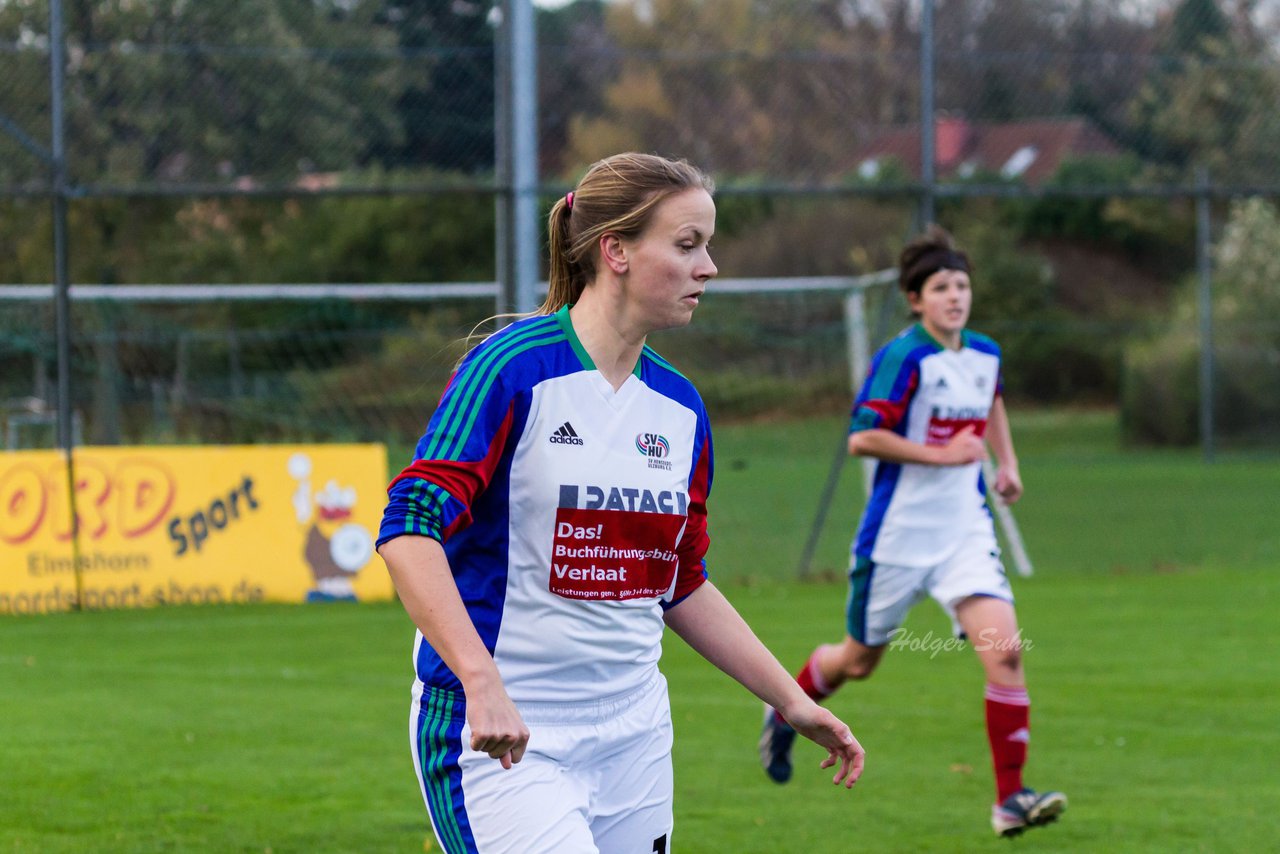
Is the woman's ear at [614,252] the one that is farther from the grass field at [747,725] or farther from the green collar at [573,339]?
the grass field at [747,725]

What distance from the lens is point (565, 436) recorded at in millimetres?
3010

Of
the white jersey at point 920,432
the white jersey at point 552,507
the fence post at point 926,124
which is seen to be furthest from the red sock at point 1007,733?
the fence post at point 926,124

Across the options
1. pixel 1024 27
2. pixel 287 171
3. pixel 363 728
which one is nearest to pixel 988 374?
pixel 363 728

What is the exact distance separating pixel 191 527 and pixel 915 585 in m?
6.64

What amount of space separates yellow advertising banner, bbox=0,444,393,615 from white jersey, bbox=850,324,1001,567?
5832 mm

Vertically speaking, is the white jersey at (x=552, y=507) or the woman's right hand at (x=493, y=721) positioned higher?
the white jersey at (x=552, y=507)

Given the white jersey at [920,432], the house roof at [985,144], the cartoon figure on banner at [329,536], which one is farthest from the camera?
the house roof at [985,144]

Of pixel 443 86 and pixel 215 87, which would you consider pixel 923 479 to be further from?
pixel 215 87

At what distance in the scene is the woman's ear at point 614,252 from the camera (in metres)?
3.08

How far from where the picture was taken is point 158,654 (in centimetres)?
995

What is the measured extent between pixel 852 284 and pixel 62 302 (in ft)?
19.5

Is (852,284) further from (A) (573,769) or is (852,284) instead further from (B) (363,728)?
(A) (573,769)

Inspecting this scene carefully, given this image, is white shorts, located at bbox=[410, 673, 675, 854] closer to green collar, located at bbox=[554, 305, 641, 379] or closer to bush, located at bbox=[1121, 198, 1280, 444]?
green collar, located at bbox=[554, 305, 641, 379]

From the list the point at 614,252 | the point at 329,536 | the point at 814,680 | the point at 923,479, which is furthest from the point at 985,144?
the point at 614,252
